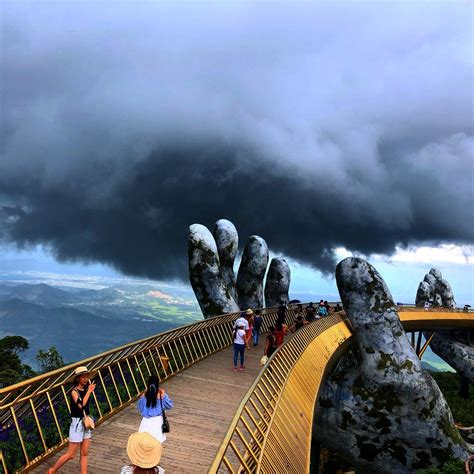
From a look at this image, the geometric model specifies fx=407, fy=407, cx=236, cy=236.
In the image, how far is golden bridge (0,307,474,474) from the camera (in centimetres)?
627

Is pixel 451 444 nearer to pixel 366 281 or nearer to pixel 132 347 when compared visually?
pixel 366 281

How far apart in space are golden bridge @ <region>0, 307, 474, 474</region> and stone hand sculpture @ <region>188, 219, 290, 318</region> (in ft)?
30.0

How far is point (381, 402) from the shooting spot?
16531 mm

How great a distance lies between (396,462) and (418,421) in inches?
80.6

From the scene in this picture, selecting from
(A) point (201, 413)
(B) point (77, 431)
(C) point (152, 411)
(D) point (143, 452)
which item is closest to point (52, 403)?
(B) point (77, 431)

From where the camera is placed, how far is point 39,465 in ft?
21.5

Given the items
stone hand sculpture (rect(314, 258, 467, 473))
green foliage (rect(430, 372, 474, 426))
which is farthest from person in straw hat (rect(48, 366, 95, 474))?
green foliage (rect(430, 372, 474, 426))

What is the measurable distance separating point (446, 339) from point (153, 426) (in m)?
31.5

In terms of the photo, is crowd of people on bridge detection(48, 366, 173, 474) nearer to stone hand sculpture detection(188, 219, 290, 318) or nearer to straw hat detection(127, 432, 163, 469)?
straw hat detection(127, 432, 163, 469)

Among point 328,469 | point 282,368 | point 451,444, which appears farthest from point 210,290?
point 282,368

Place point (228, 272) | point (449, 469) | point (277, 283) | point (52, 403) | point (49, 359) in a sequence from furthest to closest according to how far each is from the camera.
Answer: point (277, 283), point (49, 359), point (228, 272), point (449, 469), point (52, 403)

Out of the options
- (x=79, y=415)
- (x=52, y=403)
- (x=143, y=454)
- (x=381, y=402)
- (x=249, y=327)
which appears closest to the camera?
(x=143, y=454)

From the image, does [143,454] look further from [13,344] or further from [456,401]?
[13,344]

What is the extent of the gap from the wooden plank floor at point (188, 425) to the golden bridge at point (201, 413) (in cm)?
2
